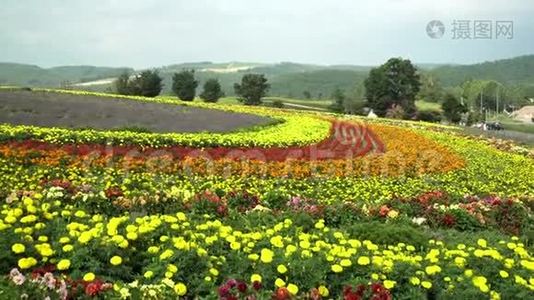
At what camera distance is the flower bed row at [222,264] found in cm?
563

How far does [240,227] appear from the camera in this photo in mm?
8281

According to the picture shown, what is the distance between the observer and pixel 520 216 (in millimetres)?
11141

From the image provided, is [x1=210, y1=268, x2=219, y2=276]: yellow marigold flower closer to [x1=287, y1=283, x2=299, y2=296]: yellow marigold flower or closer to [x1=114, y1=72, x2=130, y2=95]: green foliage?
[x1=287, y1=283, x2=299, y2=296]: yellow marigold flower

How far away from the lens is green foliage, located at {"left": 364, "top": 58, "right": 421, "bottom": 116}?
80125mm

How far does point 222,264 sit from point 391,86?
77.7 m

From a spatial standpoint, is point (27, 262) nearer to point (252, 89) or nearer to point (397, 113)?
point (252, 89)

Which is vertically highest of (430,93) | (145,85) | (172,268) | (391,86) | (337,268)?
(145,85)

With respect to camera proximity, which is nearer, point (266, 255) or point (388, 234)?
point (266, 255)

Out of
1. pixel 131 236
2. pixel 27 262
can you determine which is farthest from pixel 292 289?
pixel 27 262

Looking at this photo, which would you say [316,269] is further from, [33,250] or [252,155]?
[252,155]

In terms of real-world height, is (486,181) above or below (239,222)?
below

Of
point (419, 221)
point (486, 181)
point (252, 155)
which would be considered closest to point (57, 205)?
point (419, 221)

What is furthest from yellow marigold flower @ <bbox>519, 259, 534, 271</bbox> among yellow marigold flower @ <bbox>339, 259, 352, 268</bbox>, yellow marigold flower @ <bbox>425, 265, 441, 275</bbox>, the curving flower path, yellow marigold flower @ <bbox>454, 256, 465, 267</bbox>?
the curving flower path

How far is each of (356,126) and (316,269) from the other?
86.5 ft
